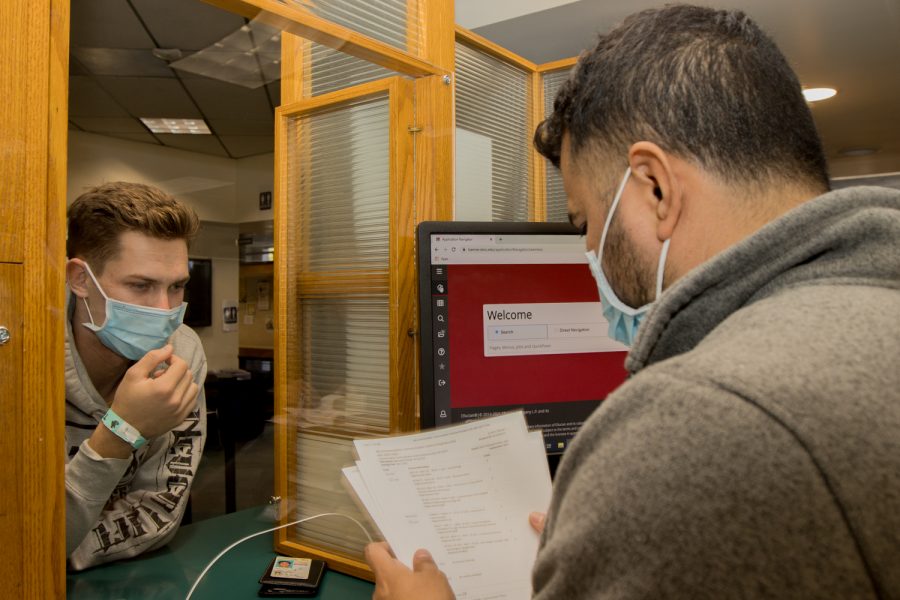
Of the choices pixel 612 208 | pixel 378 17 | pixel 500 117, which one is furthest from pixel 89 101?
pixel 500 117

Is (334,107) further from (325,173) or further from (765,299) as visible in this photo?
(765,299)

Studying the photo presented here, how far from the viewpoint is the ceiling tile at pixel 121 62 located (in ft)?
2.25

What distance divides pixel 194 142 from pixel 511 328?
590 mm

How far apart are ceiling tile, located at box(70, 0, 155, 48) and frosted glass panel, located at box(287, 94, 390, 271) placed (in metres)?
0.33

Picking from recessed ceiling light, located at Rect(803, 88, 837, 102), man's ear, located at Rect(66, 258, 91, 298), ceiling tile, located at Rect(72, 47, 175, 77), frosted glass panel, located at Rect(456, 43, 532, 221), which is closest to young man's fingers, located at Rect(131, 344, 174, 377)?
man's ear, located at Rect(66, 258, 91, 298)

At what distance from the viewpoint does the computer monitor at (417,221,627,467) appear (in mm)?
A: 1021

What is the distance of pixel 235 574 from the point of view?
94 centimetres

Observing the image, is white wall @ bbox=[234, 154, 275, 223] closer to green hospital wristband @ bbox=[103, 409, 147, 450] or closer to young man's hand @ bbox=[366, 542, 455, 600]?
green hospital wristband @ bbox=[103, 409, 147, 450]

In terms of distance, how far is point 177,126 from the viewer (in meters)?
0.81

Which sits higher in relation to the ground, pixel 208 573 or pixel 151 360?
pixel 151 360

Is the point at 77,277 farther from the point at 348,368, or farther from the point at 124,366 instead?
the point at 348,368

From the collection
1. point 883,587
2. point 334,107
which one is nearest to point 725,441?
point 883,587

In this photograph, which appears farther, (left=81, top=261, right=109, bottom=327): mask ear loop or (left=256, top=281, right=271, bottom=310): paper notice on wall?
(left=256, top=281, right=271, bottom=310): paper notice on wall

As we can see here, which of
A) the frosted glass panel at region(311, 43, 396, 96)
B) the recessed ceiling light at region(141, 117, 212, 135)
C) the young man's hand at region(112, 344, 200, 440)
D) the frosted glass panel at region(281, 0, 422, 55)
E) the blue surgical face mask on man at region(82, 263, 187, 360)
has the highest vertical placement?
the frosted glass panel at region(281, 0, 422, 55)
